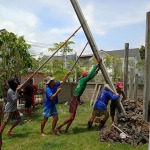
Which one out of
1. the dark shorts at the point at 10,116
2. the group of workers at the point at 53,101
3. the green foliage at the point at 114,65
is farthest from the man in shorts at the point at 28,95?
the green foliage at the point at 114,65

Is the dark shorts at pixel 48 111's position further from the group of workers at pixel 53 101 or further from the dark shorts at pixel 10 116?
the dark shorts at pixel 10 116

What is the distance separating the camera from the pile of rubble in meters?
7.57

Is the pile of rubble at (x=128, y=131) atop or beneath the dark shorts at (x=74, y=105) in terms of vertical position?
beneath

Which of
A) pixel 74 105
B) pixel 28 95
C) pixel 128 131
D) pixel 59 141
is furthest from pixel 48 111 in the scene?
pixel 28 95

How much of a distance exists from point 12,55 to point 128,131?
7.13 meters

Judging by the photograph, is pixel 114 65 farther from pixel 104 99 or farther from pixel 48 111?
pixel 48 111

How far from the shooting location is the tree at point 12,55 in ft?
41.7

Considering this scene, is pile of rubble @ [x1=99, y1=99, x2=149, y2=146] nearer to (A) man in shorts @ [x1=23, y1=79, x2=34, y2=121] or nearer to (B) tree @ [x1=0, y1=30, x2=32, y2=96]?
(A) man in shorts @ [x1=23, y1=79, x2=34, y2=121]

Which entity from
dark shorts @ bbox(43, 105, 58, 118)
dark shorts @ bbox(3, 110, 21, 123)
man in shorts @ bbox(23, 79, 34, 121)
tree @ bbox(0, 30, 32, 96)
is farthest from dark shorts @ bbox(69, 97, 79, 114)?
tree @ bbox(0, 30, 32, 96)

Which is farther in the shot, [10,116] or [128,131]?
[10,116]

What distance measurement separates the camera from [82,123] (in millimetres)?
10602

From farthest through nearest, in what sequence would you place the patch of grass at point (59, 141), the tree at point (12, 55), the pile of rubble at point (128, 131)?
the tree at point (12, 55), the pile of rubble at point (128, 131), the patch of grass at point (59, 141)

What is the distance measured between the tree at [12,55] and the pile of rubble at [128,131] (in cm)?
599

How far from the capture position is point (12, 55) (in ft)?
42.7
